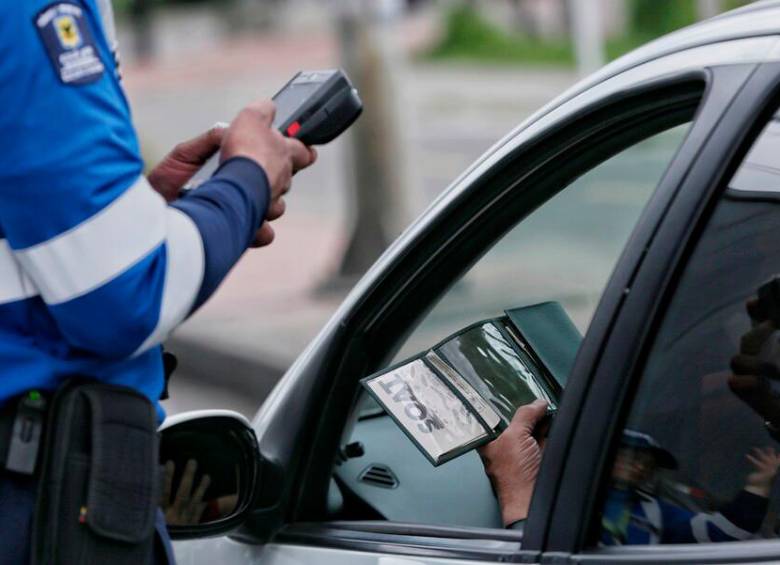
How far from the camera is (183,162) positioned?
2.07 meters

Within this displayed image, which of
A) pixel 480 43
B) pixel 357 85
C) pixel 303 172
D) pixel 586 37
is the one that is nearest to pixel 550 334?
pixel 586 37

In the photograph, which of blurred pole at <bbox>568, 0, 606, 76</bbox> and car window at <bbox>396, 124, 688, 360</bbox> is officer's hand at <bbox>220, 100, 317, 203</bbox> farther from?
blurred pole at <bbox>568, 0, 606, 76</bbox>

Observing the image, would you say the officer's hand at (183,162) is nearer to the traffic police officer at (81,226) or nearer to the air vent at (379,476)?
the traffic police officer at (81,226)

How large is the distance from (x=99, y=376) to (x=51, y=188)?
0.28 m

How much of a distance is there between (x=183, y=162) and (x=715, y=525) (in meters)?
0.85

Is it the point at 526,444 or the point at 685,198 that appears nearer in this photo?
the point at 685,198

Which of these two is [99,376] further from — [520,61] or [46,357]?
[520,61]

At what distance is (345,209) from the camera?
13.3 metres

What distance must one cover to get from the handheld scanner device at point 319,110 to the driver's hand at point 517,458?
0.45 meters

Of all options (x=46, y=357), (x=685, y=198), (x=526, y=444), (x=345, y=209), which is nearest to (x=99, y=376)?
(x=46, y=357)

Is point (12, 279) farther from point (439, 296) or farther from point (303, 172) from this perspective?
point (303, 172)

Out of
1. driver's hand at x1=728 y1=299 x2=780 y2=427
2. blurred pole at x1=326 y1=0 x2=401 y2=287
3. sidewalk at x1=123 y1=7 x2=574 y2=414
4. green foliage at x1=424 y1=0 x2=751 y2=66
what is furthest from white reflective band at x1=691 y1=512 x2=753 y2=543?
green foliage at x1=424 y1=0 x2=751 y2=66

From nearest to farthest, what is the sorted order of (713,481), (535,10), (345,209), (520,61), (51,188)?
(51,188) → (713,481) → (345,209) → (520,61) → (535,10)

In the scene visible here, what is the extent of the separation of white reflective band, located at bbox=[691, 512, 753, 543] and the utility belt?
25.1 inches
